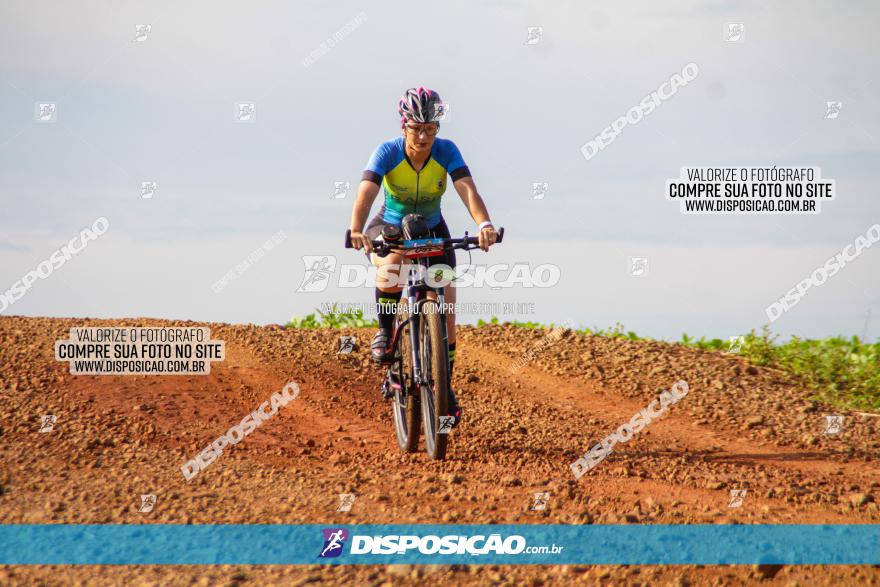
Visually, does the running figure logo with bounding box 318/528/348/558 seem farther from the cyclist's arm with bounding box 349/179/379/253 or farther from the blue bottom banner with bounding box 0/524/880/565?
the cyclist's arm with bounding box 349/179/379/253

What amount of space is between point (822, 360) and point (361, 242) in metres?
8.07

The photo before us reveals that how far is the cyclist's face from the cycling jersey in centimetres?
16

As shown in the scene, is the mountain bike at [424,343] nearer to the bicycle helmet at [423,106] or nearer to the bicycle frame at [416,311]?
the bicycle frame at [416,311]

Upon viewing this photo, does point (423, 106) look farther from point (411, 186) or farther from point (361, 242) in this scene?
point (361, 242)

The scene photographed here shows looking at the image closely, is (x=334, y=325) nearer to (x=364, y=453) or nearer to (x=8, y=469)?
(x=364, y=453)

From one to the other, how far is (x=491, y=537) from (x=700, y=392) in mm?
6196

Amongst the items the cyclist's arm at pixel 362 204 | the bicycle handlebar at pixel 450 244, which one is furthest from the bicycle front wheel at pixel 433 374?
the cyclist's arm at pixel 362 204

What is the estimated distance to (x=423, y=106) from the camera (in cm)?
729

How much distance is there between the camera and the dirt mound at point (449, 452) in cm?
569

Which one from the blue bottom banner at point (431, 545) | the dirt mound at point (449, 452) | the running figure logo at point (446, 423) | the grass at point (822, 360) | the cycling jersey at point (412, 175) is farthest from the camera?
the grass at point (822, 360)

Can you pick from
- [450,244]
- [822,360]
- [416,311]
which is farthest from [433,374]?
[822,360]

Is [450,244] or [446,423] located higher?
[450,244]

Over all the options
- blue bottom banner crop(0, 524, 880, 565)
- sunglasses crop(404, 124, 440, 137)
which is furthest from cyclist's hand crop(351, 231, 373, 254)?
blue bottom banner crop(0, 524, 880, 565)

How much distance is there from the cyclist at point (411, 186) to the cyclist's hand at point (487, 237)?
4 centimetres
